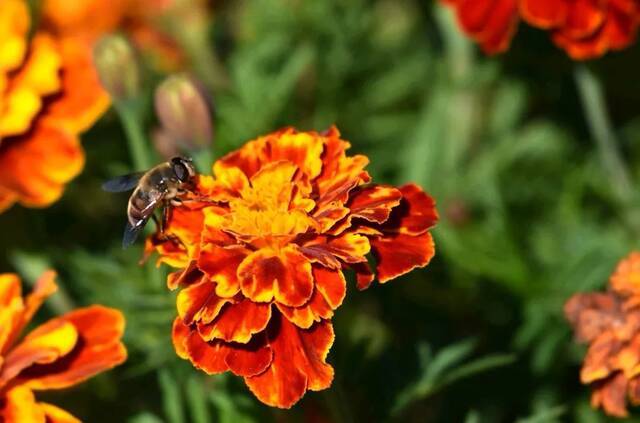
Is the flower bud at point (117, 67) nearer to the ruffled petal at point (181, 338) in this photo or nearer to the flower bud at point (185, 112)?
the flower bud at point (185, 112)

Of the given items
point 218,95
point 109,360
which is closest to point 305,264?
point 109,360

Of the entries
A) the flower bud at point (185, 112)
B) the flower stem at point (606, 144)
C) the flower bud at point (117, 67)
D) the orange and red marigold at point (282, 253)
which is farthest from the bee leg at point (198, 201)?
the flower stem at point (606, 144)

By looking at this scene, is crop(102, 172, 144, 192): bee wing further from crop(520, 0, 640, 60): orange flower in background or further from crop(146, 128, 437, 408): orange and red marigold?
crop(520, 0, 640, 60): orange flower in background

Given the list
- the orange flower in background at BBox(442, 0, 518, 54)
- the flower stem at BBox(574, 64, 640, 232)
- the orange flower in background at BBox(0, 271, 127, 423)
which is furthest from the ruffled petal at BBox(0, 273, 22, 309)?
the flower stem at BBox(574, 64, 640, 232)

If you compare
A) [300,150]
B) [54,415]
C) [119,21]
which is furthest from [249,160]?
[119,21]

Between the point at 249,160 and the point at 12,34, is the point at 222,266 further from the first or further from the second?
the point at 12,34

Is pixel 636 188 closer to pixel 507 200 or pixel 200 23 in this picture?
pixel 507 200
